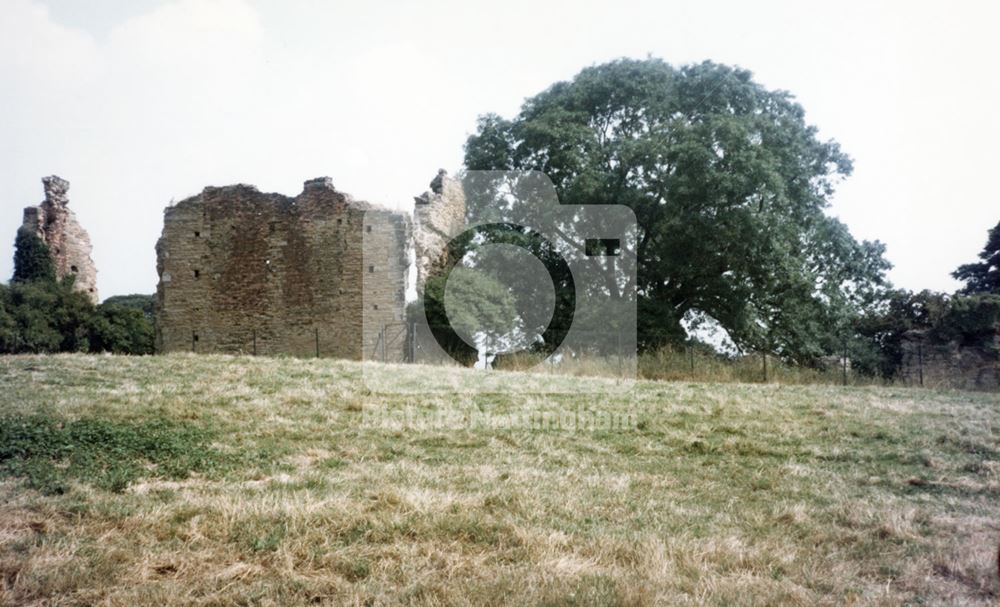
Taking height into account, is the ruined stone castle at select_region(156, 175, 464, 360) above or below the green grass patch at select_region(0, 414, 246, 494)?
above

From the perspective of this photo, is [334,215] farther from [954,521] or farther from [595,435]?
[954,521]

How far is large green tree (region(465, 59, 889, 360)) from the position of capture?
20516 millimetres

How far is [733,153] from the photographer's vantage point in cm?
2031

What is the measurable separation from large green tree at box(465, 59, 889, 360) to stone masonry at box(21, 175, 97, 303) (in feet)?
49.2

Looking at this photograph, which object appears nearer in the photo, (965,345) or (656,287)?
(965,345)

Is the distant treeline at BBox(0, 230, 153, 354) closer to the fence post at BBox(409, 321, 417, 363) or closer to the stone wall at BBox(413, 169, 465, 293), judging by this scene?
the fence post at BBox(409, 321, 417, 363)

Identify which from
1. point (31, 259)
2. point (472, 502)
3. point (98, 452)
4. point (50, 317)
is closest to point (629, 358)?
point (472, 502)

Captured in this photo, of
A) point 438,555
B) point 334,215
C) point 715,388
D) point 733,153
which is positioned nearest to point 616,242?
point 733,153

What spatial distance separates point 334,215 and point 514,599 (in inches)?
720

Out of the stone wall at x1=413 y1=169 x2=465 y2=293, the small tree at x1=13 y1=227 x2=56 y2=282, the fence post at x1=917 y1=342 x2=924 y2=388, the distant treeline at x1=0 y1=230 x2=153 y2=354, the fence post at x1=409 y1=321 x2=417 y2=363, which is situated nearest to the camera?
the fence post at x1=917 y1=342 x2=924 y2=388

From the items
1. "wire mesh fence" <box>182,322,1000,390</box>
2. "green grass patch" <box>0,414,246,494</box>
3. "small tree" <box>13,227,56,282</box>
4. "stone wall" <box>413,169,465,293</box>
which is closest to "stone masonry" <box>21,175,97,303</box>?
"small tree" <box>13,227,56,282</box>

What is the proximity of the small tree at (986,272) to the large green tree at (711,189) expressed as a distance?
7.74ft

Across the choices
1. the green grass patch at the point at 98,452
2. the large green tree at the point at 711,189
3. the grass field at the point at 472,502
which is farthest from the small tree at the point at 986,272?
the green grass patch at the point at 98,452

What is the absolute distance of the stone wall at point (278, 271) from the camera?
797 inches
